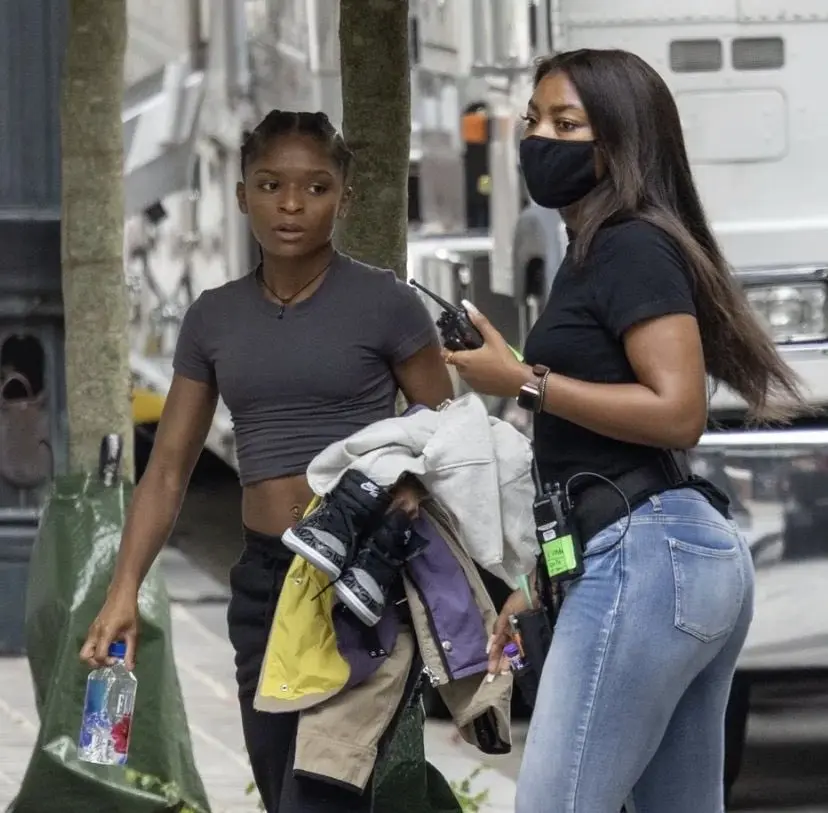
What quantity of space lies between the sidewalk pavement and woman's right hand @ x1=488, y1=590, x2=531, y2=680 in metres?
1.67

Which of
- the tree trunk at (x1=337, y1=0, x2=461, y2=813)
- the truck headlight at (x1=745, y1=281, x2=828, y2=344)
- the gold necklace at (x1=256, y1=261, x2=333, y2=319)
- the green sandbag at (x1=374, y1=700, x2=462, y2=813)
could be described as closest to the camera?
the gold necklace at (x1=256, y1=261, x2=333, y2=319)

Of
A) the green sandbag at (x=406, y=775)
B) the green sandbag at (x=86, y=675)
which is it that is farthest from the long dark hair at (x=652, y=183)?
the green sandbag at (x=86, y=675)

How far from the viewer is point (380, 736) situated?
3.54 meters

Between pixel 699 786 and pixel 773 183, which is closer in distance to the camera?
pixel 699 786

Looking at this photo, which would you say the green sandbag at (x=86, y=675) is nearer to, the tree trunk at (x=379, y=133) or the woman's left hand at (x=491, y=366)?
the tree trunk at (x=379, y=133)

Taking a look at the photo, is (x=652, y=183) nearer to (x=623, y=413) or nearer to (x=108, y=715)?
(x=623, y=413)

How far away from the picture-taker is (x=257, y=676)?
12.1 ft

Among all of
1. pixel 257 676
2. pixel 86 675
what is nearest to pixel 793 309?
pixel 86 675

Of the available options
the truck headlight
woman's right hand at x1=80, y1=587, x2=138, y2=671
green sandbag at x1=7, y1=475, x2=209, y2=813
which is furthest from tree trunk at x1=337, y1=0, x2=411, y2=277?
the truck headlight

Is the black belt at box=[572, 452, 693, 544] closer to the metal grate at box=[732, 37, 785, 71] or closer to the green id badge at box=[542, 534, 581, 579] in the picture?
the green id badge at box=[542, 534, 581, 579]

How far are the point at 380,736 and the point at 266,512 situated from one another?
1.57 feet

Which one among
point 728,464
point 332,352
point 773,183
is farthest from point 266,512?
point 773,183

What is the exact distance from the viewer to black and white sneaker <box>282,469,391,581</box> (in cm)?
333

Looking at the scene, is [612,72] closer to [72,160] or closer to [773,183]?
[72,160]
